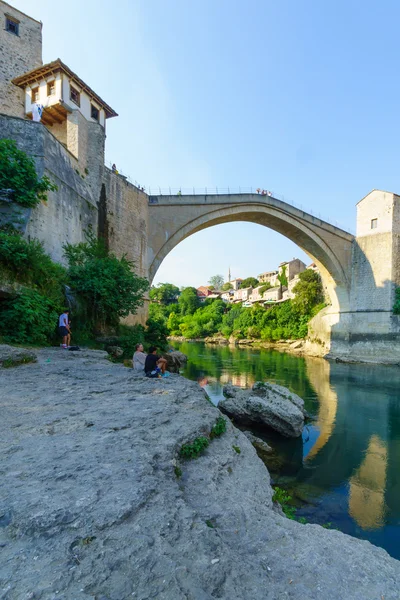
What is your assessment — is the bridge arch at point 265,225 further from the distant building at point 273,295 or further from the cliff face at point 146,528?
the distant building at point 273,295

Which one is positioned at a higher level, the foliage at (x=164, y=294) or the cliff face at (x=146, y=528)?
the foliage at (x=164, y=294)

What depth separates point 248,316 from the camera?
3738 centimetres

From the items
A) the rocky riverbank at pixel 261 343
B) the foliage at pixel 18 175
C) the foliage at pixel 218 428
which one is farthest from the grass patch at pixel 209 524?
the rocky riverbank at pixel 261 343

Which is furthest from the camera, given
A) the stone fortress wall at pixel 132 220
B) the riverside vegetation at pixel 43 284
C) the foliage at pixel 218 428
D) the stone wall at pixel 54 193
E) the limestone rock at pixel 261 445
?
the stone fortress wall at pixel 132 220

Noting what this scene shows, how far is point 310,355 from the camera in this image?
80.2 ft

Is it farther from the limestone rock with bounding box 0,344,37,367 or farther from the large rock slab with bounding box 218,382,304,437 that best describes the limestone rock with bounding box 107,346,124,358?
the limestone rock with bounding box 0,344,37,367

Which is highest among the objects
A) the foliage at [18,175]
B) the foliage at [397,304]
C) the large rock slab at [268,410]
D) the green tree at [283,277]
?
the green tree at [283,277]

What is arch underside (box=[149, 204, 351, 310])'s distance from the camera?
18.7m

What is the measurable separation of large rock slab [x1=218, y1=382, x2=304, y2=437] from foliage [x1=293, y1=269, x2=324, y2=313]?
888 inches

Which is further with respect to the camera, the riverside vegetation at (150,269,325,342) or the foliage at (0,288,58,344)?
the riverside vegetation at (150,269,325,342)

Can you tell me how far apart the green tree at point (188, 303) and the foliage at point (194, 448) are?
158ft

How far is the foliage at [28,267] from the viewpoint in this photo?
664 cm

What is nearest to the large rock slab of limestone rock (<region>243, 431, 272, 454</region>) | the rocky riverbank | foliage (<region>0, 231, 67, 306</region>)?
limestone rock (<region>243, 431, 272, 454</region>)

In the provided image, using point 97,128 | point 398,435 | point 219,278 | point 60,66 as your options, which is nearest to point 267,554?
point 398,435
